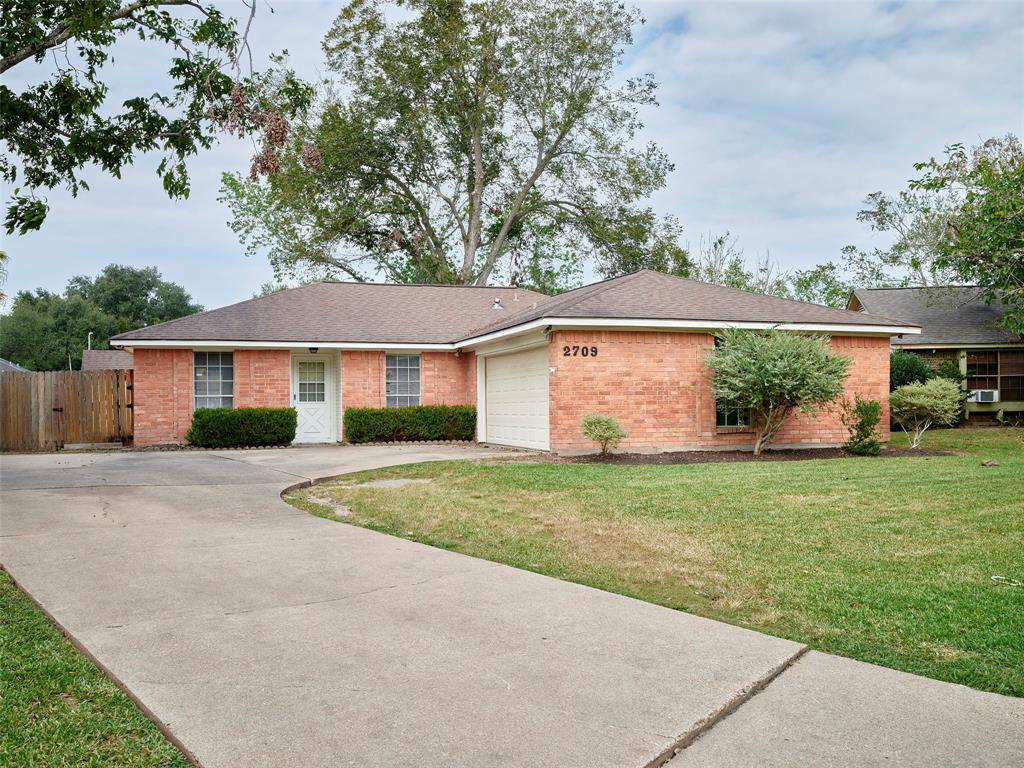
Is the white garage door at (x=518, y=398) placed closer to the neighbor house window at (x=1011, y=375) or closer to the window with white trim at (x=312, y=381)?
the window with white trim at (x=312, y=381)

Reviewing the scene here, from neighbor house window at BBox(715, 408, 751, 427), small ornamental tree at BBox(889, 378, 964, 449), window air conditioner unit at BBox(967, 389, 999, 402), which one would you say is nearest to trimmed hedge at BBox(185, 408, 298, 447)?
neighbor house window at BBox(715, 408, 751, 427)

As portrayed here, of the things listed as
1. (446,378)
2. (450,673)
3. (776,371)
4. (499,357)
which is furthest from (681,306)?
(450,673)

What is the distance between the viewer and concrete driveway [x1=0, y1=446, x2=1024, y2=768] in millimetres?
2965

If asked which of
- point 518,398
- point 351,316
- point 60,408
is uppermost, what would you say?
point 351,316

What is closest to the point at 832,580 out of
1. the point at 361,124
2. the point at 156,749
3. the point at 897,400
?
the point at 156,749

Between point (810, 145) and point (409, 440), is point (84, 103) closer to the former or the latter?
point (409, 440)

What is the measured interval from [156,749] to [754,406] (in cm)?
1306

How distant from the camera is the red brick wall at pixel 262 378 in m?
19.0

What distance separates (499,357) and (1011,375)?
17258mm

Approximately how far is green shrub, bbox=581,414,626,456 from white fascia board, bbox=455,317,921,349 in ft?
5.98

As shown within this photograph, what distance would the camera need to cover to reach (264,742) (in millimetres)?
2941

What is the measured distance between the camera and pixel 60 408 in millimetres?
19188

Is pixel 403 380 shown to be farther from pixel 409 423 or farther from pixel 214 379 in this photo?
pixel 214 379

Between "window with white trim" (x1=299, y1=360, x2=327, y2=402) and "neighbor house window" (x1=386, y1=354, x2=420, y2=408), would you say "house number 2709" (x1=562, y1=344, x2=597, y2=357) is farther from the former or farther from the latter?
"window with white trim" (x1=299, y1=360, x2=327, y2=402)
